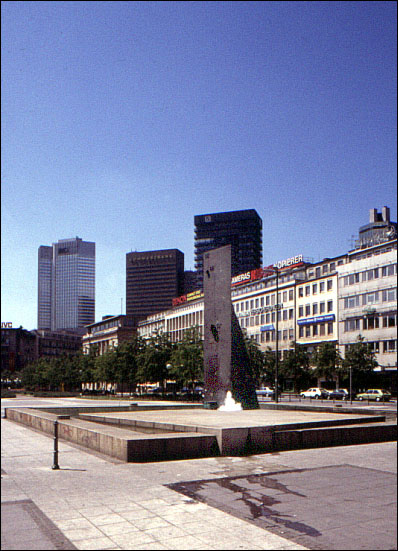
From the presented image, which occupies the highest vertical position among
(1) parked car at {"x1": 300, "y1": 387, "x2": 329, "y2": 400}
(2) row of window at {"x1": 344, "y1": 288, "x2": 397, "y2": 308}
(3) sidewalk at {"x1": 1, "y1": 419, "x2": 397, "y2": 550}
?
(2) row of window at {"x1": 344, "y1": 288, "x2": 397, "y2": 308}

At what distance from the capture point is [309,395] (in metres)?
69.1

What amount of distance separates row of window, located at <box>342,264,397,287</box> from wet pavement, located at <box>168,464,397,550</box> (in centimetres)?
6008

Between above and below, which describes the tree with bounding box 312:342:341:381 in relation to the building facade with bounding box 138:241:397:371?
below

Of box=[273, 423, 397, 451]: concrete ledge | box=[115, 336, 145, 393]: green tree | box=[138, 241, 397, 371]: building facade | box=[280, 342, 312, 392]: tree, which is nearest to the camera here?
box=[273, 423, 397, 451]: concrete ledge

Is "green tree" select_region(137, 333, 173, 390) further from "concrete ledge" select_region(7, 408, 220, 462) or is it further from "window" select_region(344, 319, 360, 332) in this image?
"concrete ledge" select_region(7, 408, 220, 462)

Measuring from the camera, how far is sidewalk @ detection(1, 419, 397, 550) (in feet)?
22.9

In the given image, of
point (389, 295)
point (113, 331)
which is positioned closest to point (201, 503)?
point (389, 295)

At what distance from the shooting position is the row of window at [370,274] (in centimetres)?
6844

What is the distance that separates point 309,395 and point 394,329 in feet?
44.0

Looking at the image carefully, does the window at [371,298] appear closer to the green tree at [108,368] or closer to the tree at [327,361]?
the tree at [327,361]

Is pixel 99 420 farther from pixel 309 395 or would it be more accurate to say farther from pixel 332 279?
pixel 332 279

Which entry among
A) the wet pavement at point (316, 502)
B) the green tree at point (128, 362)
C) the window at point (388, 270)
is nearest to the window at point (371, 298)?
the window at point (388, 270)

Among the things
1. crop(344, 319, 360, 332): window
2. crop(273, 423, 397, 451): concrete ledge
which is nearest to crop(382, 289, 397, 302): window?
crop(344, 319, 360, 332): window

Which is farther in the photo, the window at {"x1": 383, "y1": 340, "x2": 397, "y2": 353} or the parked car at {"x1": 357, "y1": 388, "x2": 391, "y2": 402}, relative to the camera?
the window at {"x1": 383, "y1": 340, "x2": 397, "y2": 353}
